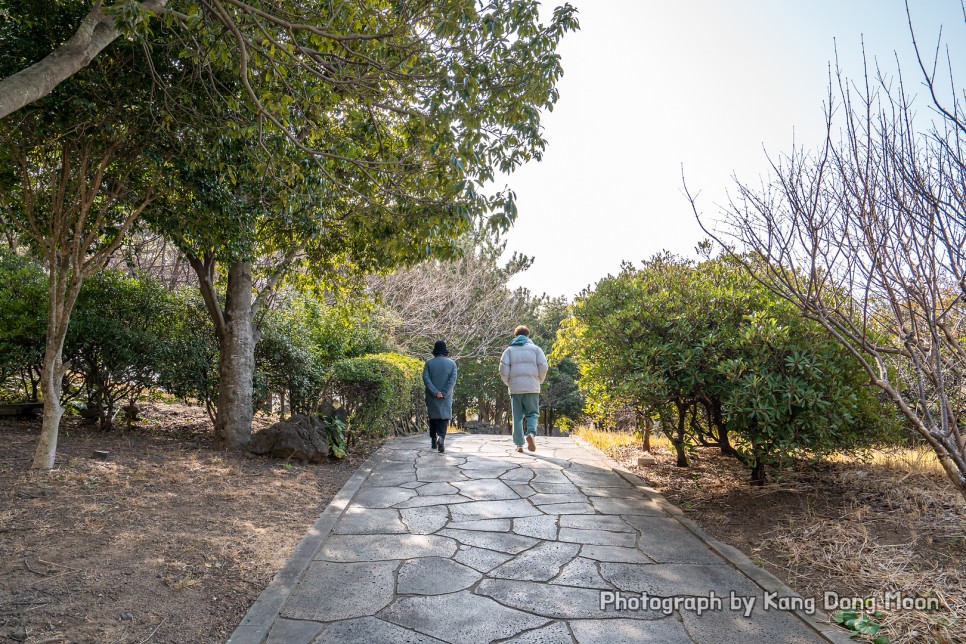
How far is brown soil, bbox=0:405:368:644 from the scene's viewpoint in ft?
9.39

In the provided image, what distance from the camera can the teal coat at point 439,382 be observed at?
28.6 feet

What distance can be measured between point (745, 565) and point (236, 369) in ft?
22.3

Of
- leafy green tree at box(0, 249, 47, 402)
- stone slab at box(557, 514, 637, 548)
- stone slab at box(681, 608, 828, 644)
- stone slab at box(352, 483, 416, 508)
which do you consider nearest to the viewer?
stone slab at box(681, 608, 828, 644)

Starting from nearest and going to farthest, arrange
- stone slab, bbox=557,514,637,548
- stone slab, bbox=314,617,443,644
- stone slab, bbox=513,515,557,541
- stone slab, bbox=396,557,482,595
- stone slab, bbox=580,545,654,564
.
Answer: stone slab, bbox=314,617,443,644, stone slab, bbox=396,557,482,595, stone slab, bbox=580,545,654,564, stone slab, bbox=557,514,637,548, stone slab, bbox=513,515,557,541

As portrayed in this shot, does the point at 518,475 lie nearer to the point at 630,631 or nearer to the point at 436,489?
the point at 436,489

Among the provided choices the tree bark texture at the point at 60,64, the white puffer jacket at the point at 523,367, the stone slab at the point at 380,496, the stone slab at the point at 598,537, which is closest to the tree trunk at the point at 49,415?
the tree bark texture at the point at 60,64

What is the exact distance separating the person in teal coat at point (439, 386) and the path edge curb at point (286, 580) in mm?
2967

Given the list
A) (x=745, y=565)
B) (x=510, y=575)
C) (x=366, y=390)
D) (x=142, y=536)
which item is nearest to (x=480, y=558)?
(x=510, y=575)

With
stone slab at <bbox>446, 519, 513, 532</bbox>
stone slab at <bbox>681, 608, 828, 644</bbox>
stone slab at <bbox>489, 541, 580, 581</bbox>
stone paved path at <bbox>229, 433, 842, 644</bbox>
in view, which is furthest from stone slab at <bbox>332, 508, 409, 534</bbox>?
stone slab at <bbox>681, 608, 828, 644</bbox>

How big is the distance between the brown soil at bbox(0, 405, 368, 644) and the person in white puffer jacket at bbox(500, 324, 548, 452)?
2.96 m

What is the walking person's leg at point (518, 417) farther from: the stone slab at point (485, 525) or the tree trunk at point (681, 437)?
the stone slab at point (485, 525)

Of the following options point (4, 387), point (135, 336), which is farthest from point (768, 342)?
point (4, 387)

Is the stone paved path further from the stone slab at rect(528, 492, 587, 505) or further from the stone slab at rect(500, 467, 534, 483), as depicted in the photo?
the stone slab at rect(500, 467, 534, 483)

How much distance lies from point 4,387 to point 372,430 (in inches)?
229
